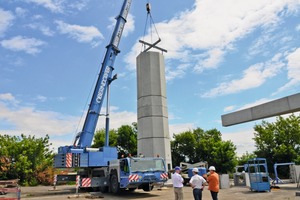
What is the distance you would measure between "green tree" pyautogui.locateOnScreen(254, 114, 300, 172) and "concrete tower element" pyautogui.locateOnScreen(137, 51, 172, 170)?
1492cm

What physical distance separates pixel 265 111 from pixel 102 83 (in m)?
10.7

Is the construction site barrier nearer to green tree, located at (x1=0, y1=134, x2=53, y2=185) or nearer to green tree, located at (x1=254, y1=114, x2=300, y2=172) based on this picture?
green tree, located at (x1=0, y1=134, x2=53, y2=185)

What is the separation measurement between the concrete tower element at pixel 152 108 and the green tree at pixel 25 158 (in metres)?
13.3

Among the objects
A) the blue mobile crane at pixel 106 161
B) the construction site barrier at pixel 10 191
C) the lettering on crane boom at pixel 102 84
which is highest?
the lettering on crane boom at pixel 102 84

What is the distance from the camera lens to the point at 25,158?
29.1 meters

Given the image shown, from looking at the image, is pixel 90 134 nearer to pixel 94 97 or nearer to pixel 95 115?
pixel 95 115

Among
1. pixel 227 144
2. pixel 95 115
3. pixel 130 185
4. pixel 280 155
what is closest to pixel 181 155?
pixel 227 144

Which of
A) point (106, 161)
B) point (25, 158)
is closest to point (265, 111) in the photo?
point (106, 161)

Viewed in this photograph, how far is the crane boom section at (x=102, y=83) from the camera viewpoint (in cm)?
1803

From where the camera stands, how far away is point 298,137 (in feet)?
→ 104

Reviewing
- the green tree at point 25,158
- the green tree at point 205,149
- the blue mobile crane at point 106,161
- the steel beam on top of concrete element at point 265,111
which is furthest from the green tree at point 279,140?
the green tree at point 25,158

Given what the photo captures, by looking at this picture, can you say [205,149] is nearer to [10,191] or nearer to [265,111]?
[265,111]

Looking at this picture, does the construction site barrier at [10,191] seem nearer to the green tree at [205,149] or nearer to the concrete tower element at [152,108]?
the concrete tower element at [152,108]

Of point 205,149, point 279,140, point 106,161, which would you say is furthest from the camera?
point 205,149
